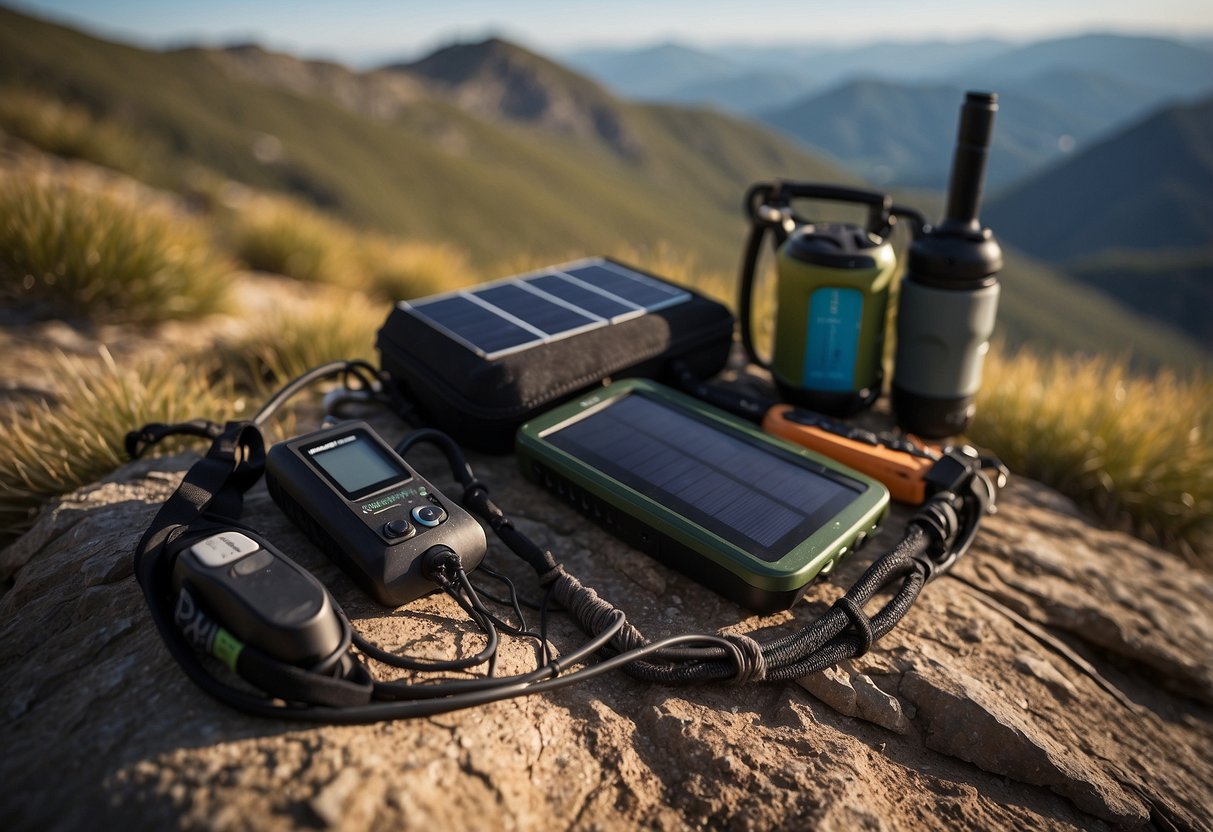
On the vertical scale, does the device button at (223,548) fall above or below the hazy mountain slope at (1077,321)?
above

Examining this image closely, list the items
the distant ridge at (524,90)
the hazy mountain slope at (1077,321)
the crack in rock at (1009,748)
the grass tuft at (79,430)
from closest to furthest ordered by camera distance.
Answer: the crack in rock at (1009,748)
the grass tuft at (79,430)
the hazy mountain slope at (1077,321)
the distant ridge at (524,90)

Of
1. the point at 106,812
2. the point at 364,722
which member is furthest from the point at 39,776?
the point at 364,722

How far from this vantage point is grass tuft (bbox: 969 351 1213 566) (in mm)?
4020

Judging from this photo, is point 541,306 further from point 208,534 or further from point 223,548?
point 223,548

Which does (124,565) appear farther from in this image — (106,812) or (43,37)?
(43,37)

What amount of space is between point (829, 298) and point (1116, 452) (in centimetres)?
204

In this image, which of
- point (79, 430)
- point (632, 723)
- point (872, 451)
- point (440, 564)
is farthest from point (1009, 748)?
point (79, 430)

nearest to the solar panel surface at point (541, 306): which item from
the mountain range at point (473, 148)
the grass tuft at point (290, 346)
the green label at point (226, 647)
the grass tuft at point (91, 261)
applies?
the grass tuft at point (290, 346)

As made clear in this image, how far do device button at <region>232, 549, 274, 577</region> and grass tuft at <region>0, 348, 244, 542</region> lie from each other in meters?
1.82

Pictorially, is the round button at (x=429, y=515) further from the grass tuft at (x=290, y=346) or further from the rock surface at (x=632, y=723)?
the grass tuft at (x=290, y=346)

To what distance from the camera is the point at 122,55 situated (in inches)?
3339

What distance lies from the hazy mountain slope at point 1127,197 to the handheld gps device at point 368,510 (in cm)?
18951

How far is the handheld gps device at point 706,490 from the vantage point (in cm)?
238

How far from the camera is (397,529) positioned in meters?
2.16
